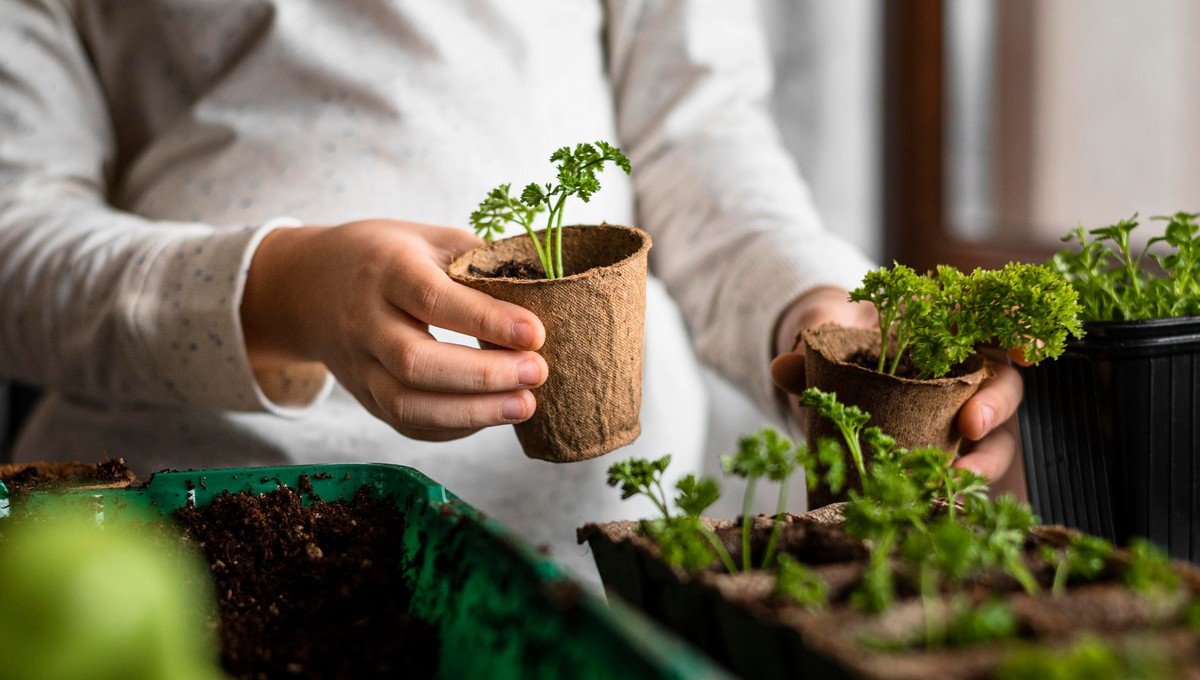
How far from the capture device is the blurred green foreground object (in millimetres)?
281

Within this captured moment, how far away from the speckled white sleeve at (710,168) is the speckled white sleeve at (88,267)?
501 millimetres

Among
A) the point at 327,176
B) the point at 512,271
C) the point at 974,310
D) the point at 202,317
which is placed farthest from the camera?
the point at 327,176

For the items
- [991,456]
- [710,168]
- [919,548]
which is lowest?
[991,456]

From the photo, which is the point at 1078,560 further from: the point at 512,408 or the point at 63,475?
the point at 63,475

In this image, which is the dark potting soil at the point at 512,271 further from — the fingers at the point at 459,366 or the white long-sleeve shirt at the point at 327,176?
the white long-sleeve shirt at the point at 327,176

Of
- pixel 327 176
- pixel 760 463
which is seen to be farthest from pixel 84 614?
pixel 327 176

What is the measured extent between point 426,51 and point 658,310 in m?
0.46

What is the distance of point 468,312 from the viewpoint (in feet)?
2.22

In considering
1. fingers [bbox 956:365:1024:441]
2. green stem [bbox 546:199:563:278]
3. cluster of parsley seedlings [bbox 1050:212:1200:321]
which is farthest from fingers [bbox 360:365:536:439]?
cluster of parsley seedlings [bbox 1050:212:1200:321]

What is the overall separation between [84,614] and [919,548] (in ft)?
1.03

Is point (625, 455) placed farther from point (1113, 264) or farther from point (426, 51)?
point (1113, 264)

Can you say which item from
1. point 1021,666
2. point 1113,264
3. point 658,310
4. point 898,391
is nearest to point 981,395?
point 898,391

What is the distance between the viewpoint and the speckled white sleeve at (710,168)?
1.13 meters

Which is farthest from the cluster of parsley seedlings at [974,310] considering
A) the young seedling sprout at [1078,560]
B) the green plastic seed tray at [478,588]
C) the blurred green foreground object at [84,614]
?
the blurred green foreground object at [84,614]
